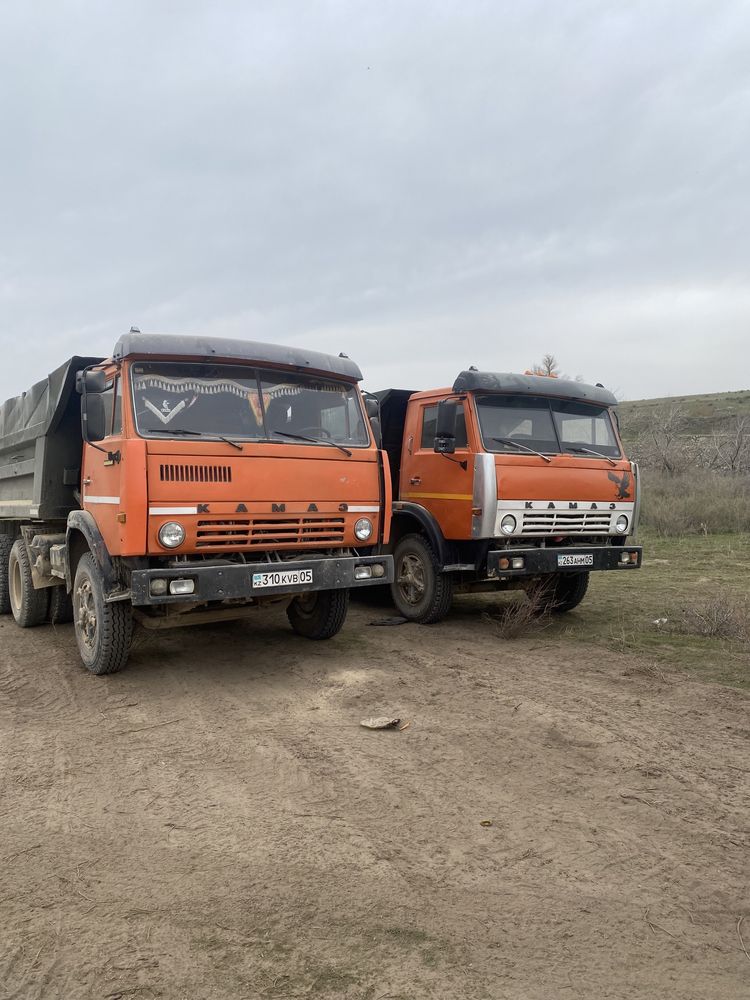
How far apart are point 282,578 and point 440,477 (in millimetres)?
2724

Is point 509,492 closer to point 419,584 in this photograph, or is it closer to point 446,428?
point 446,428

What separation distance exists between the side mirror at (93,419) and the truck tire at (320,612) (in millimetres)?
2277

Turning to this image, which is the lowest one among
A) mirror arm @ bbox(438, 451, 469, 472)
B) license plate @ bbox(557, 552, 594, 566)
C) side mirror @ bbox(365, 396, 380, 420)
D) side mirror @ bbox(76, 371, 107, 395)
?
license plate @ bbox(557, 552, 594, 566)

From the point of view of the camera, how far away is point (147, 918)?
109 inches

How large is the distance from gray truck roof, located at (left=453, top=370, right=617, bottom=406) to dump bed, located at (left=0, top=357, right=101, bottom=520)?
3492mm

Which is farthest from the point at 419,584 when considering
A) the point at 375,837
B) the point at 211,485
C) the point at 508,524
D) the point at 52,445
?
the point at 375,837

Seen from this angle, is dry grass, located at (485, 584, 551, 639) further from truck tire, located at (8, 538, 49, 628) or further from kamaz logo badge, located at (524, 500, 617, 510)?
truck tire, located at (8, 538, 49, 628)

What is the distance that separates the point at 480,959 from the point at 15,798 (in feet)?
8.31

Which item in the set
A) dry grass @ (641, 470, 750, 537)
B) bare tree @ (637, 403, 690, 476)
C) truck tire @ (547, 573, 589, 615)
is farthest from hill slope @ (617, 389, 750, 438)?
truck tire @ (547, 573, 589, 615)

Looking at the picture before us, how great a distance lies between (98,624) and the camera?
587 cm

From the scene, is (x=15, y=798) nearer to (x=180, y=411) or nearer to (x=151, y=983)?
(x=151, y=983)

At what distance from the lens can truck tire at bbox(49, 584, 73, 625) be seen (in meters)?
8.23

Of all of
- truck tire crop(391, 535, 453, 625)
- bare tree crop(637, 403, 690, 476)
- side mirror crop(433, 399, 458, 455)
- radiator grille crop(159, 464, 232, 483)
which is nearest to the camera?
radiator grille crop(159, 464, 232, 483)

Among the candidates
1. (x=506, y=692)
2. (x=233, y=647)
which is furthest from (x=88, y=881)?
(x=233, y=647)
